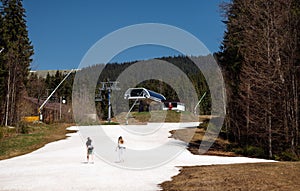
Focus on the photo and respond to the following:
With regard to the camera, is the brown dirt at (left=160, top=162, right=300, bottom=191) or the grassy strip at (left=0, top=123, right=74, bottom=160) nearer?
the brown dirt at (left=160, top=162, right=300, bottom=191)

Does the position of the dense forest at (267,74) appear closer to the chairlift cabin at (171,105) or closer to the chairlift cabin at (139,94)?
the chairlift cabin at (139,94)

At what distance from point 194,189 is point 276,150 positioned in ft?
46.0

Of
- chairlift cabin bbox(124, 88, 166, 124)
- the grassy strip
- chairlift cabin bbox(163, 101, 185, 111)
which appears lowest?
the grassy strip

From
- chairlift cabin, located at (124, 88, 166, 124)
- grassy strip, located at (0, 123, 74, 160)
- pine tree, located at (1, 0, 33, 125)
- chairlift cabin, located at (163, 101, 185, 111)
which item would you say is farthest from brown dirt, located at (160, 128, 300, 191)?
chairlift cabin, located at (163, 101, 185, 111)

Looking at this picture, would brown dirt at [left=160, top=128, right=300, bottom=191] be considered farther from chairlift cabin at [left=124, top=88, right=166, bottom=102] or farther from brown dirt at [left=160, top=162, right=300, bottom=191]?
chairlift cabin at [left=124, top=88, right=166, bottom=102]

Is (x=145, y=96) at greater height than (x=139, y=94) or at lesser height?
lesser

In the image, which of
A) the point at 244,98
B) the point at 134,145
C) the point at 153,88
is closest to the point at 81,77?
the point at 153,88

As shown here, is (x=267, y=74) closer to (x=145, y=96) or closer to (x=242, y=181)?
(x=242, y=181)

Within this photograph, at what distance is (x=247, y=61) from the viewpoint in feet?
74.1

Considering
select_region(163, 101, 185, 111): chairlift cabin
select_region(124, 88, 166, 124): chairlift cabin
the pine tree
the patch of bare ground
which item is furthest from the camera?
select_region(163, 101, 185, 111): chairlift cabin

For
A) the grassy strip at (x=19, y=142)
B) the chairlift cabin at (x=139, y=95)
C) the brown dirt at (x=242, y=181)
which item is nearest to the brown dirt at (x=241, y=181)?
the brown dirt at (x=242, y=181)

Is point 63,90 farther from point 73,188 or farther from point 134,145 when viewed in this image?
point 73,188

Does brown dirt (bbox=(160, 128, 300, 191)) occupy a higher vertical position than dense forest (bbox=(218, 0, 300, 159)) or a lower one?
lower

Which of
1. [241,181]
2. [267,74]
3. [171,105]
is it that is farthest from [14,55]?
[171,105]
